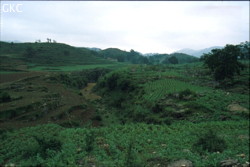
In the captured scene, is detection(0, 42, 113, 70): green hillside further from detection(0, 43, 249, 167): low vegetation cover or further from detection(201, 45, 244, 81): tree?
detection(201, 45, 244, 81): tree

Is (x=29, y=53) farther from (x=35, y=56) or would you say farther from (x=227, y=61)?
(x=227, y=61)

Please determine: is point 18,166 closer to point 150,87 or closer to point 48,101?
point 48,101

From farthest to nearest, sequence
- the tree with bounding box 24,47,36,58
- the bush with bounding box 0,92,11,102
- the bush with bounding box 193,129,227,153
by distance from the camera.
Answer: the tree with bounding box 24,47,36,58 → the bush with bounding box 0,92,11,102 → the bush with bounding box 193,129,227,153

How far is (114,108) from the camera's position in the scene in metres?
37.3

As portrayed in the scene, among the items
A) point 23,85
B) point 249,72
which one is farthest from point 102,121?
point 249,72

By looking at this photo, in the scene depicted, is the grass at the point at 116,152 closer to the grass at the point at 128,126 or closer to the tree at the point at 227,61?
Result: the grass at the point at 128,126

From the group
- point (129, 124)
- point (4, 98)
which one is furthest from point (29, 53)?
point (129, 124)

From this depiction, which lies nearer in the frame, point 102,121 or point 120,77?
point 102,121

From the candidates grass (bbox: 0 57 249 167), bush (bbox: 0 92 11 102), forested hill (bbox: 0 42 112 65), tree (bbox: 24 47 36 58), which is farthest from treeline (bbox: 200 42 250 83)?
tree (bbox: 24 47 36 58)

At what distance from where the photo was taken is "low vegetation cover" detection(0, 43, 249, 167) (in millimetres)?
8719

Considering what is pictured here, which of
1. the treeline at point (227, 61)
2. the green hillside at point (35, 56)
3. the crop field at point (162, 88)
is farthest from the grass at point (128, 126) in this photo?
the green hillside at point (35, 56)

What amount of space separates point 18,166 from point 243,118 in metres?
20.4

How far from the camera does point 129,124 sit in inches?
805

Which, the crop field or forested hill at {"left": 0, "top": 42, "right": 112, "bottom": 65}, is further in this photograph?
forested hill at {"left": 0, "top": 42, "right": 112, "bottom": 65}
